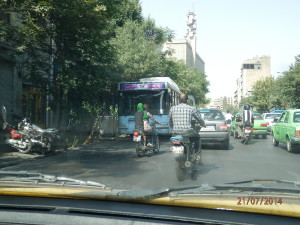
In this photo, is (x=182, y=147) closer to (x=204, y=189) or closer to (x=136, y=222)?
(x=204, y=189)

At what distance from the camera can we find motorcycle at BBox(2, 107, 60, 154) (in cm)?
1182

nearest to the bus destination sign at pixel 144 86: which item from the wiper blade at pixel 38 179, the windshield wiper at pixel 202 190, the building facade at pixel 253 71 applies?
the wiper blade at pixel 38 179

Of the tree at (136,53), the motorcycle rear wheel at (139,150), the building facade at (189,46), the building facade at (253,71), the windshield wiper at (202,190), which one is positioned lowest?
the motorcycle rear wheel at (139,150)

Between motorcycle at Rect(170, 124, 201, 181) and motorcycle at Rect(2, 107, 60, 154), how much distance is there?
6274 mm

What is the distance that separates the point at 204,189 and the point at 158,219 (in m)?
0.75

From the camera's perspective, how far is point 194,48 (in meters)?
155

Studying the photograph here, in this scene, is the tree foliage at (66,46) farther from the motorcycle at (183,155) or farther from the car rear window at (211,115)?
the motorcycle at (183,155)

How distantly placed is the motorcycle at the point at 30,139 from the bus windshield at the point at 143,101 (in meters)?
5.93

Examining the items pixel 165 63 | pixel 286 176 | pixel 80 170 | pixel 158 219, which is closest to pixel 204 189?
pixel 158 219

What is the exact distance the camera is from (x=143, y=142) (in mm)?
11602

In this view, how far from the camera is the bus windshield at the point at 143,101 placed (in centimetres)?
1786

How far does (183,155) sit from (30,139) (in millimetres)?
6709
